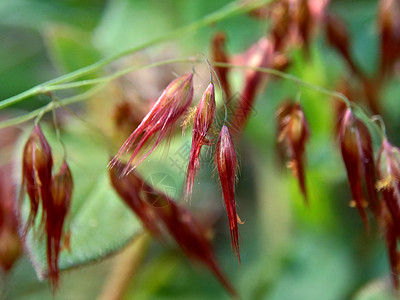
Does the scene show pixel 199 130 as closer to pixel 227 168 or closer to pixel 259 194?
pixel 227 168

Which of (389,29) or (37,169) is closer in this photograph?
(37,169)

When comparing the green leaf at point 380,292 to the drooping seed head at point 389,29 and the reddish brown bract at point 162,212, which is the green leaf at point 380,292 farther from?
the drooping seed head at point 389,29

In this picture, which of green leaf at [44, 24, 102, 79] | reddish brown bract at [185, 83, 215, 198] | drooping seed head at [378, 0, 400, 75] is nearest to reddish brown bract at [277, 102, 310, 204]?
reddish brown bract at [185, 83, 215, 198]

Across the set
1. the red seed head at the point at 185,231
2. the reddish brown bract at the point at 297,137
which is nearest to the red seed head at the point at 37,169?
the red seed head at the point at 185,231

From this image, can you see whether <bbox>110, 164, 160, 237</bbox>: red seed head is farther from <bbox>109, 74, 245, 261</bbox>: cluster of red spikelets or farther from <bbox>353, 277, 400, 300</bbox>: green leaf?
<bbox>353, 277, 400, 300</bbox>: green leaf

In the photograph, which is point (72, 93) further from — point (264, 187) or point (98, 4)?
point (264, 187)

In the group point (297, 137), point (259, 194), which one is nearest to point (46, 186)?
point (297, 137)
